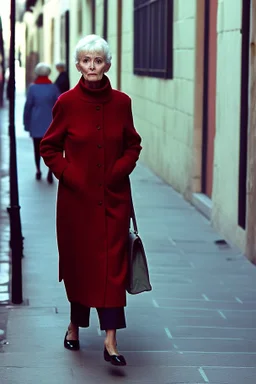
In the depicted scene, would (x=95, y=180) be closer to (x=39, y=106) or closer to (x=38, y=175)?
(x=39, y=106)

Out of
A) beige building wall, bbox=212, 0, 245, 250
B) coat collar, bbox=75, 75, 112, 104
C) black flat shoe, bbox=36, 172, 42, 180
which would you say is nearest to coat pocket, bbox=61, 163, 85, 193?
coat collar, bbox=75, 75, 112, 104

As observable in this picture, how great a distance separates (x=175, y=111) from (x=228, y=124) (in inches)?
157

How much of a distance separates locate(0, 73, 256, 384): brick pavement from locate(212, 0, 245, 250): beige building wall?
24cm

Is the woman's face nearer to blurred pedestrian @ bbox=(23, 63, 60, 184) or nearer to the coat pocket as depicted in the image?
the coat pocket

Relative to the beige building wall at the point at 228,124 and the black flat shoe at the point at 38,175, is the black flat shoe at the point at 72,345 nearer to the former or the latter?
the beige building wall at the point at 228,124

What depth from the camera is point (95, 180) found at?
5797 mm

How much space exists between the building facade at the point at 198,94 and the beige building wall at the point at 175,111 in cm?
1

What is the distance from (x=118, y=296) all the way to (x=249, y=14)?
4.24 metres

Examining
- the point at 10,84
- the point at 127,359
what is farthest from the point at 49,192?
the point at 127,359

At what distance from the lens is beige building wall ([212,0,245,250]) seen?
995 cm

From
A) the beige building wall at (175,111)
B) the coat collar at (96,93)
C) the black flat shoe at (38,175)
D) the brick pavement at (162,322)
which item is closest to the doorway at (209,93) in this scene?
the beige building wall at (175,111)

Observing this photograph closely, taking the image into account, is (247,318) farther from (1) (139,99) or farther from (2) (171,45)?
(1) (139,99)

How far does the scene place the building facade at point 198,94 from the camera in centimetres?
963

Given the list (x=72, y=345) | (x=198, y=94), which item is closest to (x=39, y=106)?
(x=198, y=94)
